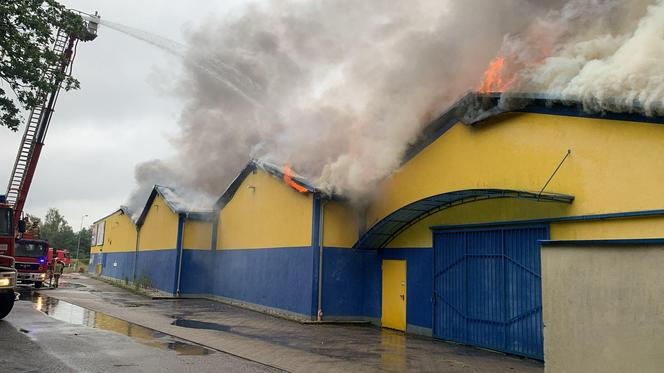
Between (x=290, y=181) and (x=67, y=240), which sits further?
(x=67, y=240)

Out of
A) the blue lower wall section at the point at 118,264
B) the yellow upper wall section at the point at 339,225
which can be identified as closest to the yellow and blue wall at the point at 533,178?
the yellow upper wall section at the point at 339,225

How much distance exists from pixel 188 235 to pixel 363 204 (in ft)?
36.9

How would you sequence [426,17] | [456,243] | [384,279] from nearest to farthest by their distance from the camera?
[456,243] → [426,17] → [384,279]

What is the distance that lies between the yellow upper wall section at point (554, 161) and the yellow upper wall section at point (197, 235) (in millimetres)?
12588

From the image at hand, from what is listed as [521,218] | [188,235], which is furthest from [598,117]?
[188,235]

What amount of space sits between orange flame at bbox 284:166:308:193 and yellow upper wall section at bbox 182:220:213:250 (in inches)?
304

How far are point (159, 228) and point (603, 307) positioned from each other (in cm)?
2394

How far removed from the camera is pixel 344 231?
15.1 metres

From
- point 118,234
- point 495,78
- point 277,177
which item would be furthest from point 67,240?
point 495,78

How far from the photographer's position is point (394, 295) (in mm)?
14047

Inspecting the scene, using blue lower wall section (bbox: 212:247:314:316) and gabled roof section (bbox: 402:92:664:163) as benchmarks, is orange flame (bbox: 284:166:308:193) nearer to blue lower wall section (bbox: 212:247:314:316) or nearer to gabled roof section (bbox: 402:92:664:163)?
blue lower wall section (bbox: 212:247:314:316)

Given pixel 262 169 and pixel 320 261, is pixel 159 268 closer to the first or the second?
pixel 262 169

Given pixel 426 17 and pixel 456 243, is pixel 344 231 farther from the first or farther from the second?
pixel 426 17

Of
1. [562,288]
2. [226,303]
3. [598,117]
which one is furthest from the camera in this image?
[226,303]
